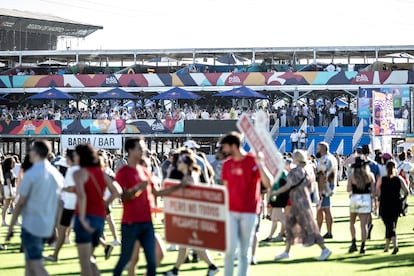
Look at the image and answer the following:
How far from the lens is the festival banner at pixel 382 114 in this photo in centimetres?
3519

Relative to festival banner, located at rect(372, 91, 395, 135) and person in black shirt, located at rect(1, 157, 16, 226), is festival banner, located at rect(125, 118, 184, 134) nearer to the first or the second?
festival banner, located at rect(372, 91, 395, 135)

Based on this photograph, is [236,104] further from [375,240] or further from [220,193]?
[220,193]

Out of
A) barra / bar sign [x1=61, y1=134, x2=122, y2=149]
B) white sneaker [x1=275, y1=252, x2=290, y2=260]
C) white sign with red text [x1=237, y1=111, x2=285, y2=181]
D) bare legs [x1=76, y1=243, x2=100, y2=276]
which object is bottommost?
white sneaker [x1=275, y1=252, x2=290, y2=260]

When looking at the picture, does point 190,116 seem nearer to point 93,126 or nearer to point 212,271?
point 93,126

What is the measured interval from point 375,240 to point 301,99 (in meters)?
45.6

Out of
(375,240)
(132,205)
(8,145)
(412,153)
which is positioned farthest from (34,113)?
(132,205)

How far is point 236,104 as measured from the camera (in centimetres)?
6122

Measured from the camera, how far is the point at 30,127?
57.2 meters

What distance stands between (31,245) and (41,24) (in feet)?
234

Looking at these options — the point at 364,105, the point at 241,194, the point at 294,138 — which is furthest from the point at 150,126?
the point at 241,194

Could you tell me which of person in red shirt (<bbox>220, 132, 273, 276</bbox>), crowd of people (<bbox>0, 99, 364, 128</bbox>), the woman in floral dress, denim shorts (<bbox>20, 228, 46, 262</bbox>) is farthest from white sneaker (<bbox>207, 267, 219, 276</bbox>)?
crowd of people (<bbox>0, 99, 364, 128</bbox>)

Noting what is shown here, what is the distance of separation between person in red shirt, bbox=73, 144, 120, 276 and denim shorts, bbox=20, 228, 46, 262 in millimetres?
422

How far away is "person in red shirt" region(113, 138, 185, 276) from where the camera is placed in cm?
1123

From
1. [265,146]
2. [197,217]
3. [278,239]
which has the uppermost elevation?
[265,146]
